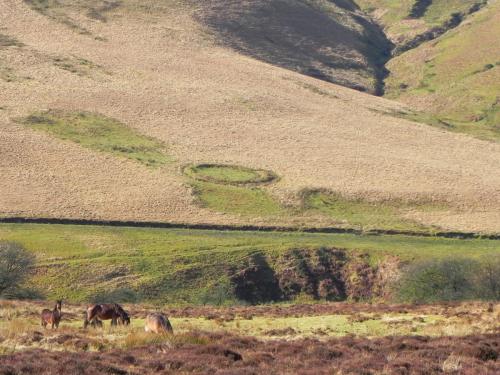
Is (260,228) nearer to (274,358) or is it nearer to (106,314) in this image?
(106,314)

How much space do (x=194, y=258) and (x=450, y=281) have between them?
24.9 m

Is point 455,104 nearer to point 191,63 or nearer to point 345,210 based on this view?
point 191,63

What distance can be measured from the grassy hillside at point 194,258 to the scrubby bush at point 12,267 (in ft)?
10.2

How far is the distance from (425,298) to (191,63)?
4665 inches

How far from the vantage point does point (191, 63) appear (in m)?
170

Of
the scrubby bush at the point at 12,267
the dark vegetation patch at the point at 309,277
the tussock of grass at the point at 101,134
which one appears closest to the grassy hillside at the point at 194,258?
the dark vegetation patch at the point at 309,277

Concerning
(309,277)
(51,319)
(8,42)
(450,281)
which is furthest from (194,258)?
(8,42)

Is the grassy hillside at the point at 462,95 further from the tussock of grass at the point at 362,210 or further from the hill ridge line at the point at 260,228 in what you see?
the hill ridge line at the point at 260,228

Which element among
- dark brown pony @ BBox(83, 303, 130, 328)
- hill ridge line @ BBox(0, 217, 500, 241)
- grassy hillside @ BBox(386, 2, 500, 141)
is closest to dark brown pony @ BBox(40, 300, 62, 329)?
dark brown pony @ BBox(83, 303, 130, 328)

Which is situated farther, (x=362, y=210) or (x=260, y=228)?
(x=362, y=210)

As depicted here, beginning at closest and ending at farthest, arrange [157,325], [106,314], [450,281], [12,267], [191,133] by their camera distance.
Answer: [157,325], [106,314], [12,267], [450,281], [191,133]

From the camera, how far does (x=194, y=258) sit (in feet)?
245

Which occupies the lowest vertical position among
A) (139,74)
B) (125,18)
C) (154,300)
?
(154,300)

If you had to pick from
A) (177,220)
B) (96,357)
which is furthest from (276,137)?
(96,357)
